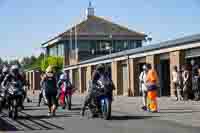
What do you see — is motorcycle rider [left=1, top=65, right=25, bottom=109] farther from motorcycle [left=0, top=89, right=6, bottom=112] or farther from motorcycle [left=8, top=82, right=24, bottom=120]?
motorcycle [left=0, top=89, right=6, bottom=112]

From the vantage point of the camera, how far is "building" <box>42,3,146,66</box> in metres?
75.4

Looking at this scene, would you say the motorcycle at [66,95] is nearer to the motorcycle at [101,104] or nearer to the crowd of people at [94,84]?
the crowd of people at [94,84]

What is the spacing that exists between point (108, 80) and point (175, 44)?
47.9ft

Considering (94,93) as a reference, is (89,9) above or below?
above

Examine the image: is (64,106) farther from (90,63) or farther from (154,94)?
(90,63)

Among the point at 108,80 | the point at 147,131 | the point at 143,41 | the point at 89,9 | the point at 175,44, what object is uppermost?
the point at 89,9

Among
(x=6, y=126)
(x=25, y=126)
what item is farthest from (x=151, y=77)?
(x=6, y=126)

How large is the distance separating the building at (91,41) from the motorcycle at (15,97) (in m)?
52.9

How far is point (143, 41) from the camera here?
84.4 meters

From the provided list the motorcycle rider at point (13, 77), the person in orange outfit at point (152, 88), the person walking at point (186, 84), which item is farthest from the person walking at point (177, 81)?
the motorcycle rider at point (13, 77)

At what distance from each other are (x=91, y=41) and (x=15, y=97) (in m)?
61.8

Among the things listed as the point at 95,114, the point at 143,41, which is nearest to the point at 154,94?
the point at 95,114

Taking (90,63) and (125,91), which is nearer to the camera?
(125,91)

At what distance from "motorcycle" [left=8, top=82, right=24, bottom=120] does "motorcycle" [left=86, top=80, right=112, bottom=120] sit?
2264 mm
